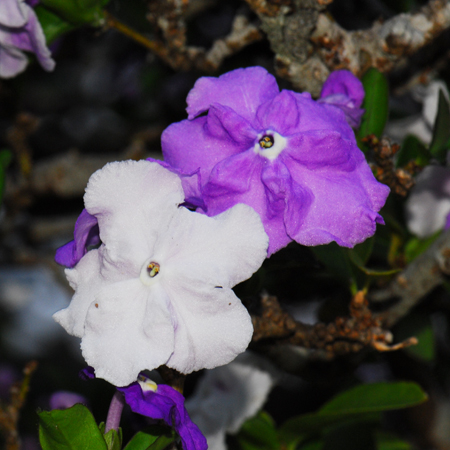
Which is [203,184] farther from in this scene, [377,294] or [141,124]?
[141,124]

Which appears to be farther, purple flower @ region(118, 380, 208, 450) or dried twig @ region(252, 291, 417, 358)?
dried twig @ region(252, 291, 417, 358)

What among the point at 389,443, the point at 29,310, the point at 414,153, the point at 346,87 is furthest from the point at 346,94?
the point at 29,310

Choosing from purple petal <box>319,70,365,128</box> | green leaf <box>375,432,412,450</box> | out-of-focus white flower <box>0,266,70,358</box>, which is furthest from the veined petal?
out-of-focus white flower <box>0,266,70,358</box>

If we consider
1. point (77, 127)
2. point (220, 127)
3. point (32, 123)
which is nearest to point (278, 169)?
point (220, 127)

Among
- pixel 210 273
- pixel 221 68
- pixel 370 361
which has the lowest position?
pixel 370 361

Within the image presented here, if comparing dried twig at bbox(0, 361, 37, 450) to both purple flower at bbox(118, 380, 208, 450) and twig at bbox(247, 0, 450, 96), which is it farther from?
twig at bbox(247, 0, 450, 96)

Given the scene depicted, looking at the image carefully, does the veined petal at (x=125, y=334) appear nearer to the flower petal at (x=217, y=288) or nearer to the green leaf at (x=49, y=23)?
the flower petal at (x=217, y=288)
